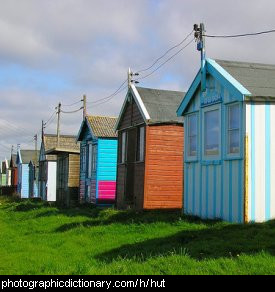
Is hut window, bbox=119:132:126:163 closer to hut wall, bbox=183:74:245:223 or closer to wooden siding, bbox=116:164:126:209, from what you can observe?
wooden siding, bbox=116:164:126:209

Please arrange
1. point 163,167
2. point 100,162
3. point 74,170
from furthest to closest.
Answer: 1. point 74,170
2. point 100,162
3. point 163,167

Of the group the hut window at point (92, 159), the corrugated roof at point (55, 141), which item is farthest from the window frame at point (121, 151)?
the corrugated roof at point (55, 141)

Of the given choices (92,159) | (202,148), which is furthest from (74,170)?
(202,148)

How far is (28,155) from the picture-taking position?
179 ft

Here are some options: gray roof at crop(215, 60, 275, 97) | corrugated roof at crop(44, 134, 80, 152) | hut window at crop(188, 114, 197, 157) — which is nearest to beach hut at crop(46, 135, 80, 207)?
corrugated roof at crop(44, 134, 80, 152)

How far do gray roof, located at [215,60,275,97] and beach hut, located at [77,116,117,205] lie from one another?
11702 millimetres

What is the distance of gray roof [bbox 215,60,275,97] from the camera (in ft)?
41.9

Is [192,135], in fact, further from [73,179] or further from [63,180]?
[63,180]

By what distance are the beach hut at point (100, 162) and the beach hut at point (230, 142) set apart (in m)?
9.99

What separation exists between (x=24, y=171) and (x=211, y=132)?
3947 centimetres

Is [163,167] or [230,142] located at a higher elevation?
[230,142]

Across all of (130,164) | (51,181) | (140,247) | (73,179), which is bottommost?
(140,247)

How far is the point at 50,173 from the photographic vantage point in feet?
126

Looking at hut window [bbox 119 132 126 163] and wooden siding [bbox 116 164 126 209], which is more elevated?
hut window [bbox 119 132 126 163]
